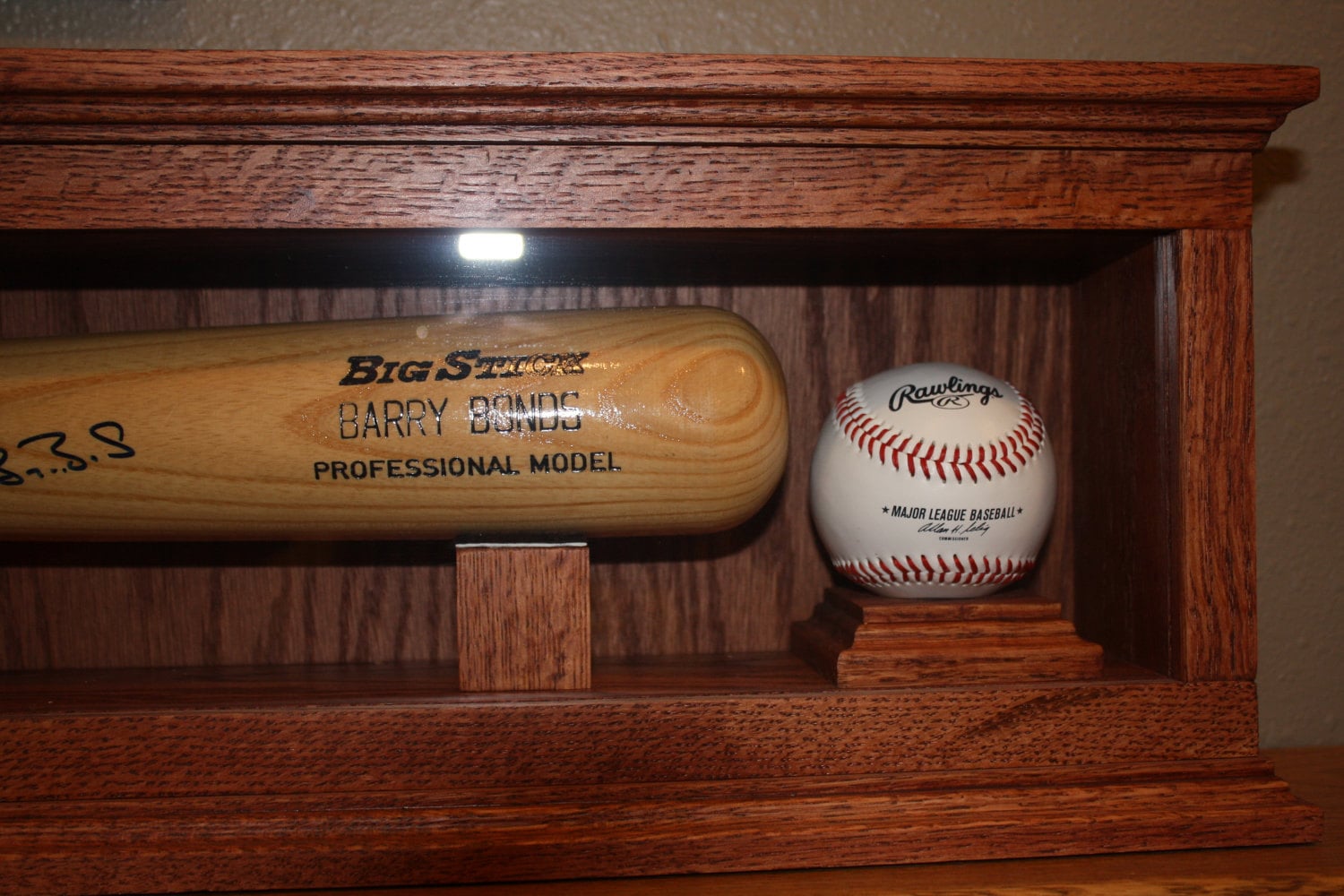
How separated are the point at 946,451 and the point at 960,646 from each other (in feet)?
0.50

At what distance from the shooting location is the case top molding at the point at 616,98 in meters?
0.68

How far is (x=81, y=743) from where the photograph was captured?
28.5 inches

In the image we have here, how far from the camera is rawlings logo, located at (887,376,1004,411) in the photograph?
84cm

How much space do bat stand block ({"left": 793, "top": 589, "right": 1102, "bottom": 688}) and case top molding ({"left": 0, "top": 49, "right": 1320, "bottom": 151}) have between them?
0.35 meters

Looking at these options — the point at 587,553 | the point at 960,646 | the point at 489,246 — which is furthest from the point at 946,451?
the point at 489,246

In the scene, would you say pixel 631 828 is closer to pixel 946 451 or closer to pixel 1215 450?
pixel 946 451

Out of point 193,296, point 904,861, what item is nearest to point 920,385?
point 904,861

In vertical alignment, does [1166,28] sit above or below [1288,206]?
above

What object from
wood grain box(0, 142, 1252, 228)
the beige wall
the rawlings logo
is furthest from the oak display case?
the beige wall

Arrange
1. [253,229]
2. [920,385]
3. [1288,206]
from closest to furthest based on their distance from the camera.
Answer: [253,229] → [920,385] → [1288,206]

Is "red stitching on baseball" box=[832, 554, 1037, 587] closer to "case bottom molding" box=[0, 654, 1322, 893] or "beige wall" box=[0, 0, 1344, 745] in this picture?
"case bottom molding" box=[0, 654, 1322, 893]

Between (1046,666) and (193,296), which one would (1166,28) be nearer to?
(1046,666)

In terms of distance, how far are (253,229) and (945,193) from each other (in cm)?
48

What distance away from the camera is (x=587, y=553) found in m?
0.79
